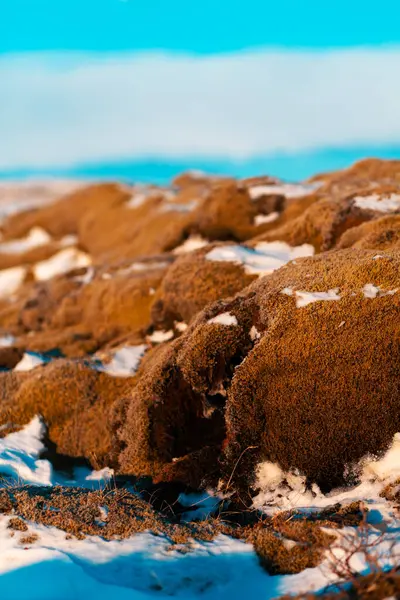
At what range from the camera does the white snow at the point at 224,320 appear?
12250mm

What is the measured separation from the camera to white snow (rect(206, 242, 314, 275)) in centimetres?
1731

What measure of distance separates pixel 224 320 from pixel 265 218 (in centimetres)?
1553

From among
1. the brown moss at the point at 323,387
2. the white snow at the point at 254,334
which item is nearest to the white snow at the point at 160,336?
the white snow at the point at 254,334

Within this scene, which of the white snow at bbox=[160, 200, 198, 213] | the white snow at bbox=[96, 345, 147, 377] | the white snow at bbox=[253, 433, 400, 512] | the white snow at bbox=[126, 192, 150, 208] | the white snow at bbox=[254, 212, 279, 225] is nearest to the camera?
the white snow at bbox=[253, 433, 400, 512]

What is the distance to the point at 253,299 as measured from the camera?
41.6 feet

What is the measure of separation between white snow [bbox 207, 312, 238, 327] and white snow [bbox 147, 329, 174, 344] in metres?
4.50

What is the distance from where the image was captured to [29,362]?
18.2m

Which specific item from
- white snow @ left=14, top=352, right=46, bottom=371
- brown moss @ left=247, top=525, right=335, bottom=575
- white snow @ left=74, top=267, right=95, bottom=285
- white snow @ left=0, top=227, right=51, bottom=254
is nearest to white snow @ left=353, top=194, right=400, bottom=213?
white snow @ left=14, top=352, right=46, bottom=371

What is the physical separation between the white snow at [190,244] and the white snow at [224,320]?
49.9 ft

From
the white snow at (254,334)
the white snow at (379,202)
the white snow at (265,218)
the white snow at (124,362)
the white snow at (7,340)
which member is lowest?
the white snow at (7,340)

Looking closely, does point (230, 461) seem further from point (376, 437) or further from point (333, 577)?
point (333, 577)

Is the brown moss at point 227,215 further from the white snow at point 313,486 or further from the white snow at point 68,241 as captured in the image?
the white snow at point 68,241

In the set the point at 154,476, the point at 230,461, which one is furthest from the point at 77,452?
the point at 230,461

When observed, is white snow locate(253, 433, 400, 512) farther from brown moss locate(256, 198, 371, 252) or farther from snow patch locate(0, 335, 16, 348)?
snow patch locate(0, 335, 16, 348)
